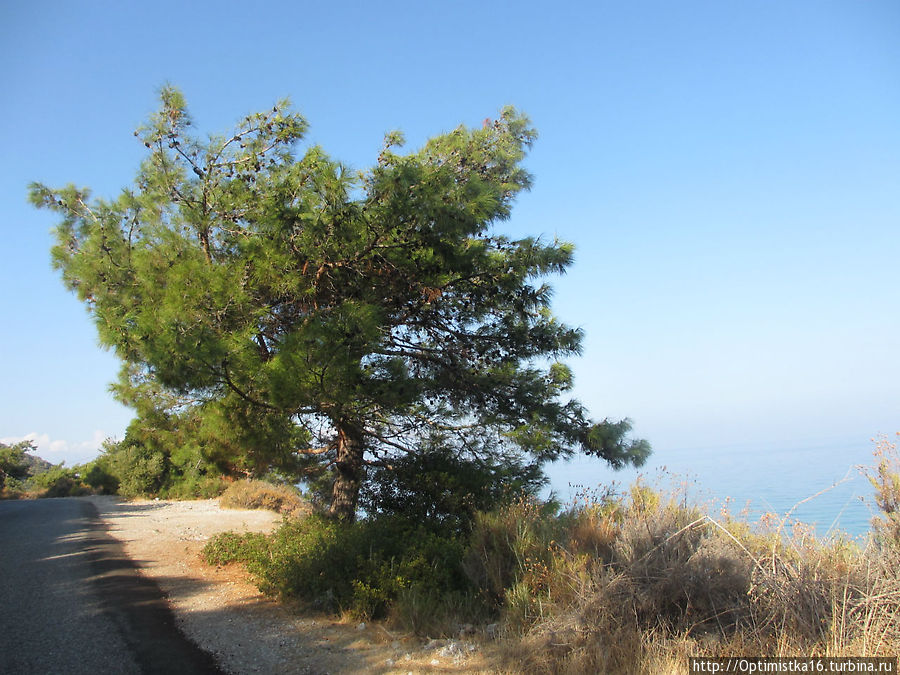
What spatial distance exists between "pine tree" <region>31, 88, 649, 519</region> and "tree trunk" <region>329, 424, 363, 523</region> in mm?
25

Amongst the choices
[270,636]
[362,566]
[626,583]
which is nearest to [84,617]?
[270,636]

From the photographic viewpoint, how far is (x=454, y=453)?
9.18 meters

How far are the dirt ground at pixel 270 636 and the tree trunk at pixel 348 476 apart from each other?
1.79m

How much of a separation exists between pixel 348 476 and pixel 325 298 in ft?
10.7

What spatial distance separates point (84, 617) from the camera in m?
6.07

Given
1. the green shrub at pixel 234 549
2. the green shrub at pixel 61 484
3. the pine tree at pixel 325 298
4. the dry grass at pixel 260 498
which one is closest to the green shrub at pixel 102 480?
the green shrub at pixel 61 484

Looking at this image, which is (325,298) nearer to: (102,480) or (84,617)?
(84,617)

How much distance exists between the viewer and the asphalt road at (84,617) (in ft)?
16.1

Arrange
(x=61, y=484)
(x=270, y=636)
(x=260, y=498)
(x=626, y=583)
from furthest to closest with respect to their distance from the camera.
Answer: (x=61, y=484), (x=260, y=498), (x=270, y=636), (x=626, y=583)

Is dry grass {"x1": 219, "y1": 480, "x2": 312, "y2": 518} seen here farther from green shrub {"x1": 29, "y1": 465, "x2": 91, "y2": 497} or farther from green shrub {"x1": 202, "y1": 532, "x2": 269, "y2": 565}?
green shrub {"x1": 29, "y1": 465, "x2": 91, "y2": 497}

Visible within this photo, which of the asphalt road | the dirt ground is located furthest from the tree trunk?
the asphalt road

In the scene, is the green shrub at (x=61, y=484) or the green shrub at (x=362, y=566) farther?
the green shrub at (x=61, y=484)

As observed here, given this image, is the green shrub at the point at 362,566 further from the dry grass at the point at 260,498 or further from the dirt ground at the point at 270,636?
the dry grass at the point at 260,498

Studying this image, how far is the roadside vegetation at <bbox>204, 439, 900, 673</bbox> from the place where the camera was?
396 centimetres
